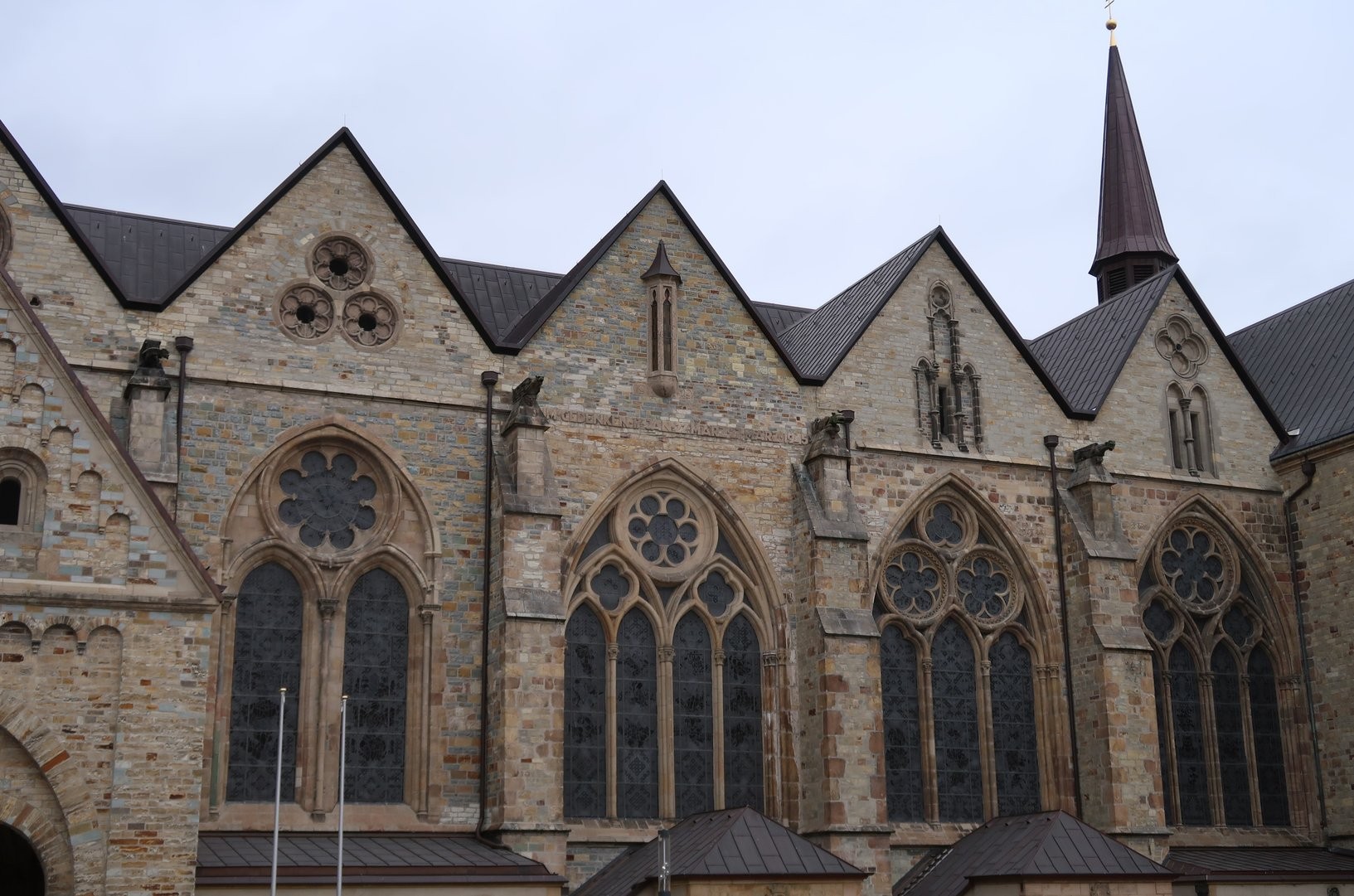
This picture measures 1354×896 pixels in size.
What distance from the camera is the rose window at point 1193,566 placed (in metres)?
30.8

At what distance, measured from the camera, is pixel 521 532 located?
81.0 feet

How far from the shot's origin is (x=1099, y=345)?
32875 millimetres

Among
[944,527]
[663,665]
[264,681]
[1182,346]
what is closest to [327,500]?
[264,681]

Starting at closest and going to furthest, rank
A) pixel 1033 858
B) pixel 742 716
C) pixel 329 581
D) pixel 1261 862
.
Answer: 1. pixel 1033 858
2. pixel 329 581
3. pixel 742 716
4. pixel 1261 862

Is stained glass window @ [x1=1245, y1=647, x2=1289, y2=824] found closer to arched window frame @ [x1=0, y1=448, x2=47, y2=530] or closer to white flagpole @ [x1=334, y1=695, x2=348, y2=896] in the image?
white flagpole @ [x1=334, y1=695, x2=348, y2=896]

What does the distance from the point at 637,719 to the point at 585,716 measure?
883 millimetres

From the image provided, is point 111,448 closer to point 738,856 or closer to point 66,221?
point 66,221

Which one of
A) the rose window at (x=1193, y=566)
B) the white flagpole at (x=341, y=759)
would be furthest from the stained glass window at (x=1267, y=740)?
the white flagpole at (x=341, y=759)

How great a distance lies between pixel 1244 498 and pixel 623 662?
514 inches

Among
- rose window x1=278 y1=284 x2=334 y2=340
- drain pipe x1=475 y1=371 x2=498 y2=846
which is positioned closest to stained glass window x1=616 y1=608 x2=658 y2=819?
drain pipe x1=475 y1=371 x2=498 y2=846

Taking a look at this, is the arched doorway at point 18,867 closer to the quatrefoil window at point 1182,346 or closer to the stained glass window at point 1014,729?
the stained glass window at point 1014,729

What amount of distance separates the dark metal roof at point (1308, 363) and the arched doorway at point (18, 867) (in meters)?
23.3

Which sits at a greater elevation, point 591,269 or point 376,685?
point 591,269

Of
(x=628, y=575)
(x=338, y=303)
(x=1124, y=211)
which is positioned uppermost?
(x=1124, y=211)
